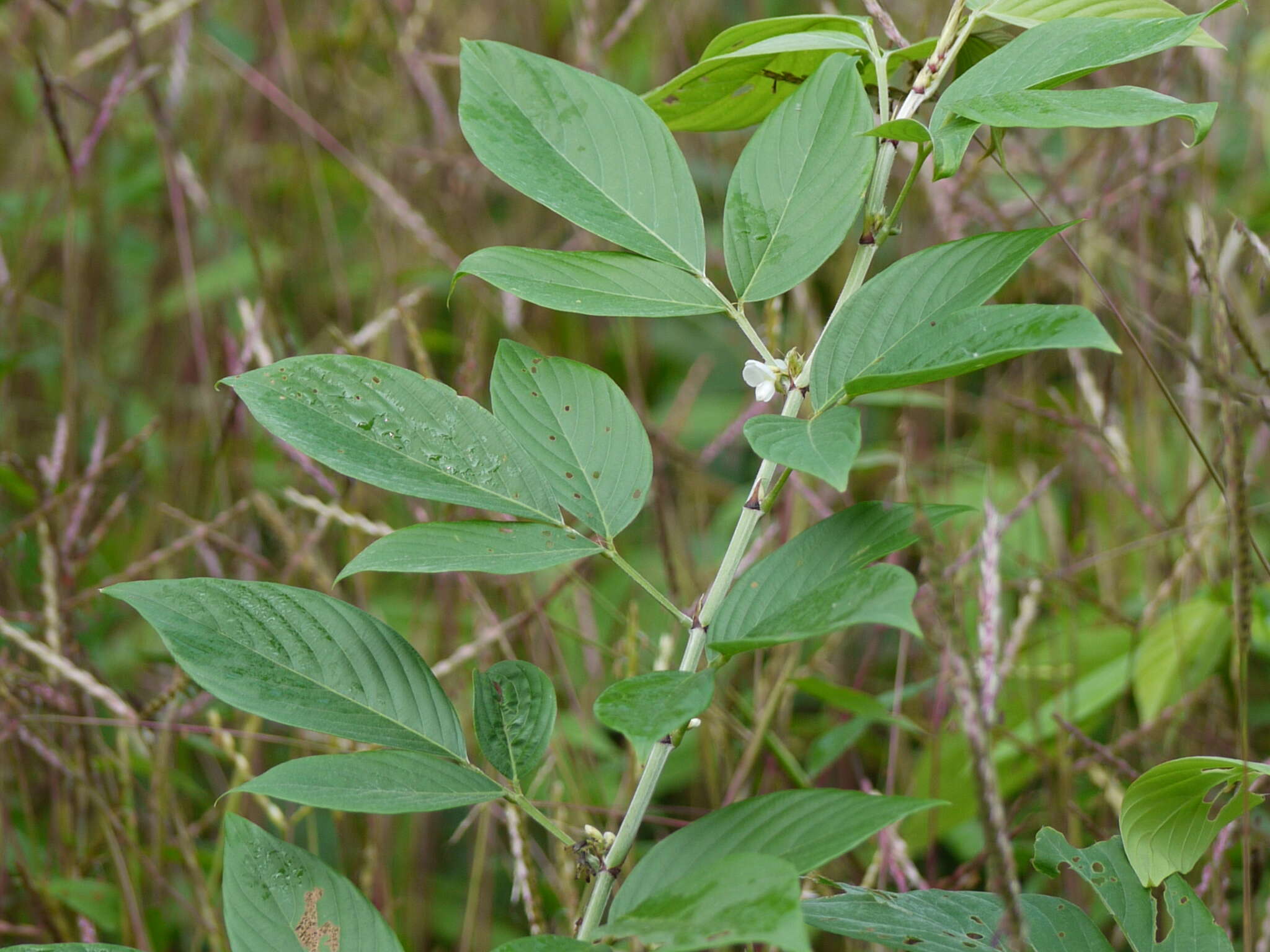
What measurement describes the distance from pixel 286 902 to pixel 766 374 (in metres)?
0.27

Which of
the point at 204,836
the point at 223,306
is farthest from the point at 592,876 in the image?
the point at 223,306

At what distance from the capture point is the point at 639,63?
6.46 feet

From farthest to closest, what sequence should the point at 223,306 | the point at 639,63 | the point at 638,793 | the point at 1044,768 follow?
1. the point at 639,63
2. the point at 223,306
3. the point at 1044,768
4. the point at 638,793

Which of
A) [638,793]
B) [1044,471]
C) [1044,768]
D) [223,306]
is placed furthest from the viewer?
[223,306]

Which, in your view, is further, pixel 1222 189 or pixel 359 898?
pixel 1222 189

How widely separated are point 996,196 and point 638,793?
1.55 m

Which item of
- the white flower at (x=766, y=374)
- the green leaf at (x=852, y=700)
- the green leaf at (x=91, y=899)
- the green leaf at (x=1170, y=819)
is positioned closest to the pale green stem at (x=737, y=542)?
the white flower at (x=766, y=374)

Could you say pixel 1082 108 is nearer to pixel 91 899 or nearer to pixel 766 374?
pixel 766 374

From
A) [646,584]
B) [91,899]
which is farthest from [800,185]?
[91,899]

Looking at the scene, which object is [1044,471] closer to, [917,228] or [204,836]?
[917,228]

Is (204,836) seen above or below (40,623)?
below

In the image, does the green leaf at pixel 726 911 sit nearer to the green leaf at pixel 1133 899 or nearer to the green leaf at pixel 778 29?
the green leaf at pixel 1133 899

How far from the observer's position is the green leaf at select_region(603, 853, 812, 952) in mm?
288

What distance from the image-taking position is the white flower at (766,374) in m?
0.43
